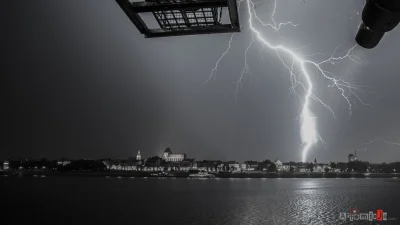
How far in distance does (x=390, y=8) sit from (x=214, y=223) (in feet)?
68.2

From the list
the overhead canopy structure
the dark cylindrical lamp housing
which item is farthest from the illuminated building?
the dark cylindrical lamp housing

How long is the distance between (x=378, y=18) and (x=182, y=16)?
1.76m

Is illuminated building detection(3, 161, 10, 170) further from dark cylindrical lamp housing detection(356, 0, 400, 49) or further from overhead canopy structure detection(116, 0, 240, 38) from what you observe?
dark cylindrical lamp housing detection(356, 0, 400, 49)

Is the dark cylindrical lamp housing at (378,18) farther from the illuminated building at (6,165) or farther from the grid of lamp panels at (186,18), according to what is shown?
the illuminated building at (6,165)

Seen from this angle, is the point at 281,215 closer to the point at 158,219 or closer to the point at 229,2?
the point at 158,219

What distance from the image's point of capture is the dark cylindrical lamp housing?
179 cm

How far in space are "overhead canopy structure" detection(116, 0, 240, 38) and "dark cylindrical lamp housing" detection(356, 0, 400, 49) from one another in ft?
3.91

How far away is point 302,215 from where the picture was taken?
25.7 metres

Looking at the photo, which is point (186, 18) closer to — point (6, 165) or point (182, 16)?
point (182, 16)

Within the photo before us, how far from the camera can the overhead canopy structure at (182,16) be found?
290 cm

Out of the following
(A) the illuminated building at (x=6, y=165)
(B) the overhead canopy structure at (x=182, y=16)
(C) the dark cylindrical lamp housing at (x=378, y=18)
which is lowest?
(A) the illuminated building at (x=6, y=165)

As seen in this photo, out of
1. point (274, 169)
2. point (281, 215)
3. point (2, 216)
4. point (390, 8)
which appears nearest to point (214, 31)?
point (390, 8)

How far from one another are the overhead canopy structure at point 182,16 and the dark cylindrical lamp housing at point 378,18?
1.19 meters

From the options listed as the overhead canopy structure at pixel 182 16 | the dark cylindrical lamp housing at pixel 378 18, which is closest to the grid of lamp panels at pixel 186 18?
the overhead canopy structure at pixel 182 16
